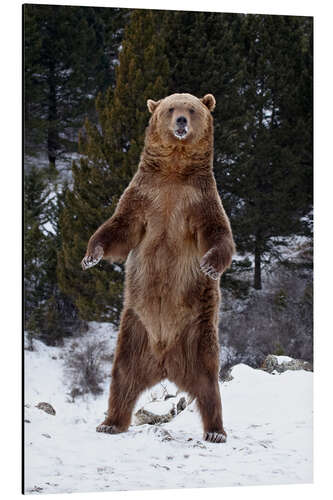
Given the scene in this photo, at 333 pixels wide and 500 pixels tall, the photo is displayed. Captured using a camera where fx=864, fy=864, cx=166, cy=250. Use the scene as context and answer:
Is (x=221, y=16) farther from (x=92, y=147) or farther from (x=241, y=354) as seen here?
A: (x=241, y=354)

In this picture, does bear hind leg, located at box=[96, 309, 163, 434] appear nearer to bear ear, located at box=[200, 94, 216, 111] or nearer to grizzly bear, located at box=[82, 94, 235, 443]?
grizzly bear, located at box=[82, 94, 235, 443]

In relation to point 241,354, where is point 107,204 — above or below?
above

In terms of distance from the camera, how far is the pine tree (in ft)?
23.6

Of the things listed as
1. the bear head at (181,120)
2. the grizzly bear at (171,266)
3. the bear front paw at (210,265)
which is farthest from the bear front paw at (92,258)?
the bear head at (181,120)

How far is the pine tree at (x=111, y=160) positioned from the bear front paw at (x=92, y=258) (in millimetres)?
1009

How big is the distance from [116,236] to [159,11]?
2175 mm

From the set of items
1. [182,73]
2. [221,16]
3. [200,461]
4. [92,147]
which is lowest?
[200,461]

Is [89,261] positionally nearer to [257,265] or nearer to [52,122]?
[52,122]

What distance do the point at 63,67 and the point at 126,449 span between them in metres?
3.18

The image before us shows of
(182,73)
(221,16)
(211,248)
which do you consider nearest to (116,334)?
(211,248)

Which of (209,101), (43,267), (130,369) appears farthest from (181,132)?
(130,369)

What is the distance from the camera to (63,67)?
23.8 feet

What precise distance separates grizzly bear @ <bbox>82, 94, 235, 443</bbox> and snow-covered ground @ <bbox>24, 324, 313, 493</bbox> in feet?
0.79

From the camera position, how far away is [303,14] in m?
7.61
